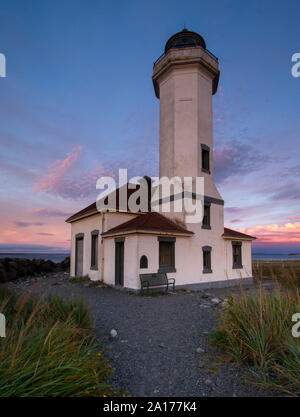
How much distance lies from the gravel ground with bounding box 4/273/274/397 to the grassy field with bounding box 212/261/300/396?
0.23 metres

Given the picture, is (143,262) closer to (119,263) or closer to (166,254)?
(166,254)

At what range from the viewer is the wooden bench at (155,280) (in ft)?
Result: 35.8

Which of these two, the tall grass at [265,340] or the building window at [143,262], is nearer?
the tall grass at [265,340]

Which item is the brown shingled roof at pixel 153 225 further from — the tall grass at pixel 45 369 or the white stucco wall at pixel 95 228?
the tall grass at pixel 45 369

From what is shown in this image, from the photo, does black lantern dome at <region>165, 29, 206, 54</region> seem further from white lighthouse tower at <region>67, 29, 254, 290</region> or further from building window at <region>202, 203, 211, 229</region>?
building window at <region>202, 203, 211, 229</region>

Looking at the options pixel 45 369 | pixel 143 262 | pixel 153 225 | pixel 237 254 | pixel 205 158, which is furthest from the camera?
pixel 237 254

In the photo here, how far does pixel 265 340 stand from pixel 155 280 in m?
7.78

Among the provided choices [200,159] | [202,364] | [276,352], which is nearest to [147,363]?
[202,364]

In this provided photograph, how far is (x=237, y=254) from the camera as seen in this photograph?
17031mm

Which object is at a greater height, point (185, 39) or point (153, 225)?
point (185, 39)

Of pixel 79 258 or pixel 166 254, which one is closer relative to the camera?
pixel 166 254

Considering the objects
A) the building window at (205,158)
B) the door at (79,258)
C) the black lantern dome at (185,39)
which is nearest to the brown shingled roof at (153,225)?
the building window at (205,158)

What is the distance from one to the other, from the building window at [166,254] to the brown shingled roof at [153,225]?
0.52 meters

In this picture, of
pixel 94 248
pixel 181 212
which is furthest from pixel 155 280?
pixel 94 248
